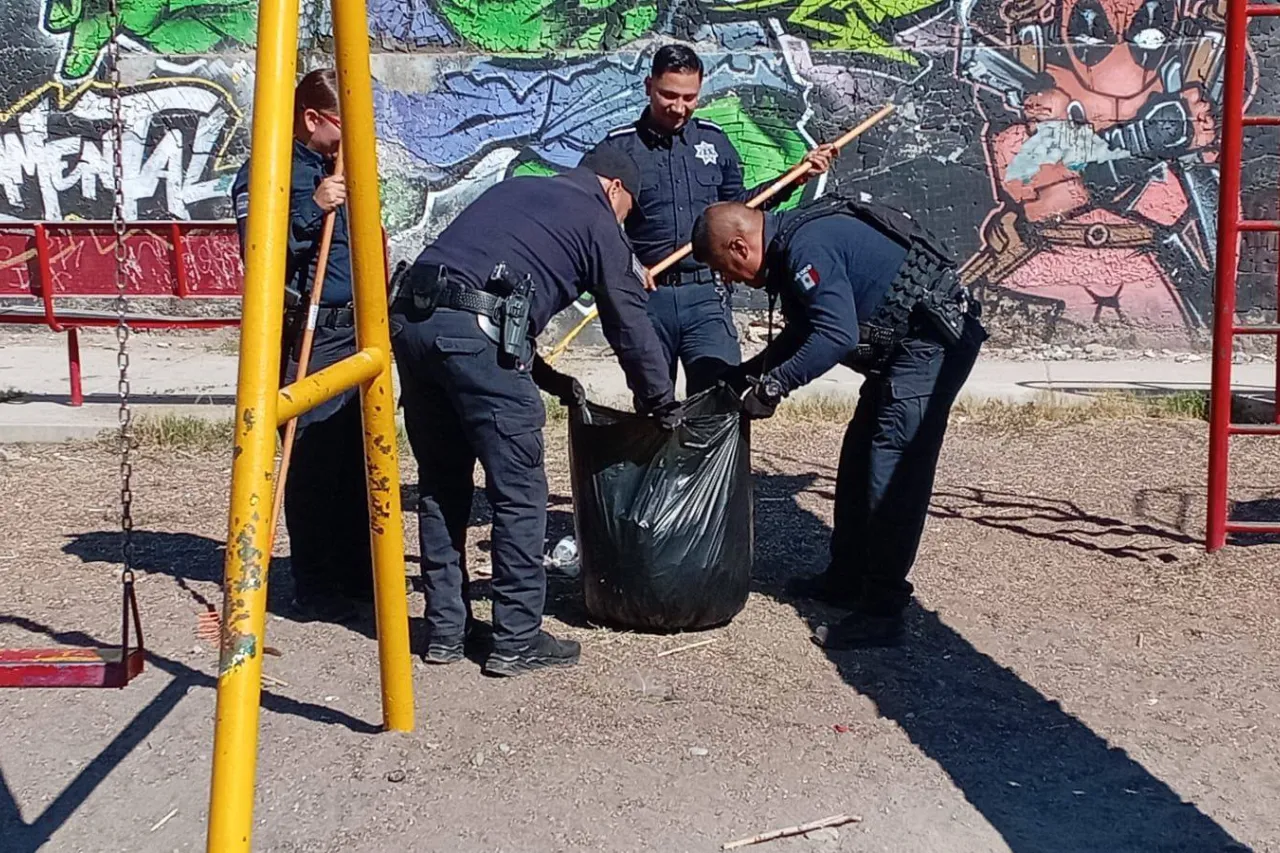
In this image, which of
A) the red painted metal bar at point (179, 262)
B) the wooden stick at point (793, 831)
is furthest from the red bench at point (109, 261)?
the wooden stick at point (793, 831)

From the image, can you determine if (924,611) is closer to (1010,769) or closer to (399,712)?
(1010,769)

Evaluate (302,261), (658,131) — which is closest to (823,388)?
(658,131)

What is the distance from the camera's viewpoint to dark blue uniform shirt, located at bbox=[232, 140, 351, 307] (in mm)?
4980

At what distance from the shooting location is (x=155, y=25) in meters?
10.8

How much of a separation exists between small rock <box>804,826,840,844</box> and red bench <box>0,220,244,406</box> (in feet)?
20.0

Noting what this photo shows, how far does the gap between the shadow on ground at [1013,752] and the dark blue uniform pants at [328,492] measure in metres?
1.54

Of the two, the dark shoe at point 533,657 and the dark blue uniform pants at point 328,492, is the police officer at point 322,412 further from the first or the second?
the dark shoe at point 533,657

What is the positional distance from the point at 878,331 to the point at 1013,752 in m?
1.45

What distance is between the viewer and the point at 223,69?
1084cm

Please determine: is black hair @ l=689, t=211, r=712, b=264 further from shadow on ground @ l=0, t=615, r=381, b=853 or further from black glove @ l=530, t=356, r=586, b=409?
shadow on ground @ l=0, t=615, r=381, b=853

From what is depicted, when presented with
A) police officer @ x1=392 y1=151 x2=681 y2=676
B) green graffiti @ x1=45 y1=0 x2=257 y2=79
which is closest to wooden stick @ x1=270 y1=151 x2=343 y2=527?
police officer @ x1=392 y1=151 x2=681 y2=676

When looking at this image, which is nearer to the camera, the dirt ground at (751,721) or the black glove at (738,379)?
the dirt ground at (751,721)

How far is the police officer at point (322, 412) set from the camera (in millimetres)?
4918

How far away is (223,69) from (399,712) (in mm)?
7866
